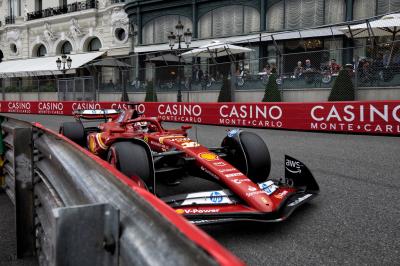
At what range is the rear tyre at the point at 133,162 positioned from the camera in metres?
3.64

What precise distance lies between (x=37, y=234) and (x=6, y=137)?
159 centimetres

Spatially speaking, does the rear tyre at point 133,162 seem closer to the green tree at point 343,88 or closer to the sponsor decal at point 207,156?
the sponsor decal at point 207,156

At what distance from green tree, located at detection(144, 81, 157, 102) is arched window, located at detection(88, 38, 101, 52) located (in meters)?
18.0

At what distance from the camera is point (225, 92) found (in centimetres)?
1477

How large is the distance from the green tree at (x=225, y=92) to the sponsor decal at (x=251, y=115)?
1.71 metres

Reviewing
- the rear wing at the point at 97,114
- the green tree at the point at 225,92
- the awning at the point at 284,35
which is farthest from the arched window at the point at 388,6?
the rear wing at the point at 97,114

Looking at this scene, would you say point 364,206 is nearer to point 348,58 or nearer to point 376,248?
point 376,248

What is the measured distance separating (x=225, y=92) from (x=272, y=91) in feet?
6.19

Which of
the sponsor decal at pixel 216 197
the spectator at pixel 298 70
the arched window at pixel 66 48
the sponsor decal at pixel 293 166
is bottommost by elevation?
the sponsor decal at pixel 216 197

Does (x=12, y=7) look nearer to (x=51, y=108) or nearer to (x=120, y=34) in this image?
(x=120, y=34)

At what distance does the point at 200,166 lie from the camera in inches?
157

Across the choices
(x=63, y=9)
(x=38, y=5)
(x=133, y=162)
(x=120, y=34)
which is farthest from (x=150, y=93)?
(x=38, y=5)

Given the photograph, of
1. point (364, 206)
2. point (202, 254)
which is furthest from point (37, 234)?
point (364, 206)

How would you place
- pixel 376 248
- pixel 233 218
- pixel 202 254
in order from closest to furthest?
pixel 202 254 → pixel 376 248 → pixel 233 218
